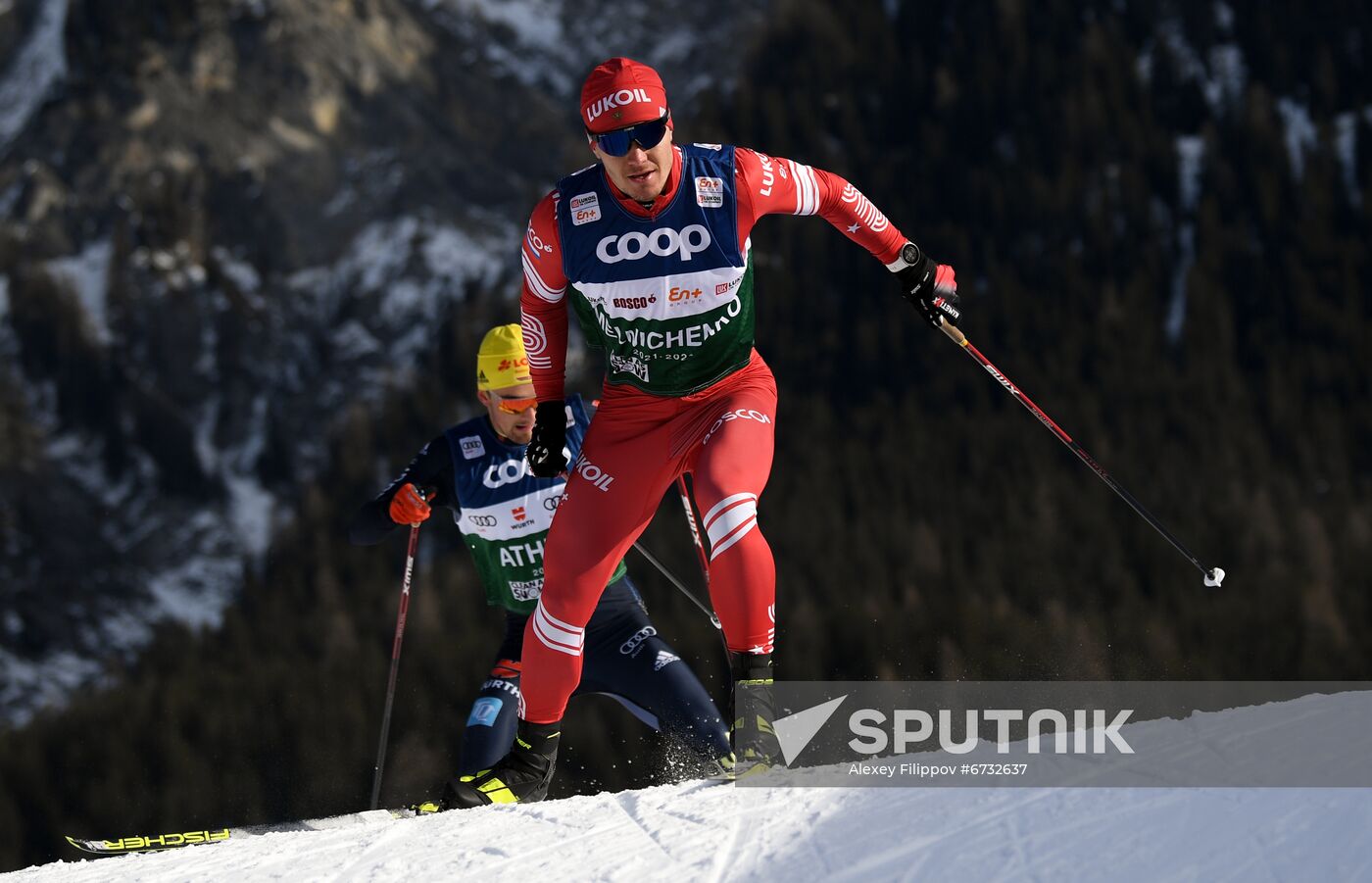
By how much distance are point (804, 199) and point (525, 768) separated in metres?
1.97

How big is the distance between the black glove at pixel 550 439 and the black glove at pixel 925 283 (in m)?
1.19

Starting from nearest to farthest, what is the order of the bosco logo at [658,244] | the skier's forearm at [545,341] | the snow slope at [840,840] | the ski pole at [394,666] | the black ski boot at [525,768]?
1. the snow slope at [840,840]
2. the bosco logo at [658,244]
3. the skier's forearm at [545,341]
4. the black ski boot at [525,768]
5. the ski pole at [394,666]

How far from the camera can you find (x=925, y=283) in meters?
4.69

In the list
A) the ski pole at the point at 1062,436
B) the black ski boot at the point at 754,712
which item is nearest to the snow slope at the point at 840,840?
the black ski boot at the point at 754,712

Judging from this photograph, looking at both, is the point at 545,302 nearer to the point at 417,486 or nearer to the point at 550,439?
the point at 550,439

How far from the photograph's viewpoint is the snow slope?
3465 millimetres

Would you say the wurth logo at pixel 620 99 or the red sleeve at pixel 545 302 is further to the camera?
the red sleeve at pixel 545 302

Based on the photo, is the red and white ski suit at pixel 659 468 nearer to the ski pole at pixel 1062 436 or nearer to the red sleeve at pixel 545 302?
the red sleeve at pixel 545 302

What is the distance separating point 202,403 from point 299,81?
1342 centimetres

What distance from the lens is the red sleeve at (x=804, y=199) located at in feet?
13.6

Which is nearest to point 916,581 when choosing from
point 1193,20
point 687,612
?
point 687,612

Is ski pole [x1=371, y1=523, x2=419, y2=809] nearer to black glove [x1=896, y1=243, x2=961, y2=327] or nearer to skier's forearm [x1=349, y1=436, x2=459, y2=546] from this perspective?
skier's forearm [x1=349, y1=436, x2=459, y2=546]

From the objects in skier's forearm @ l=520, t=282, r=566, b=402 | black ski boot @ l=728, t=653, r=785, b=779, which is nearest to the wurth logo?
skier's forearm @ l=520, t=282, r=566, b=402

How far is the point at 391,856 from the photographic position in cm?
396
